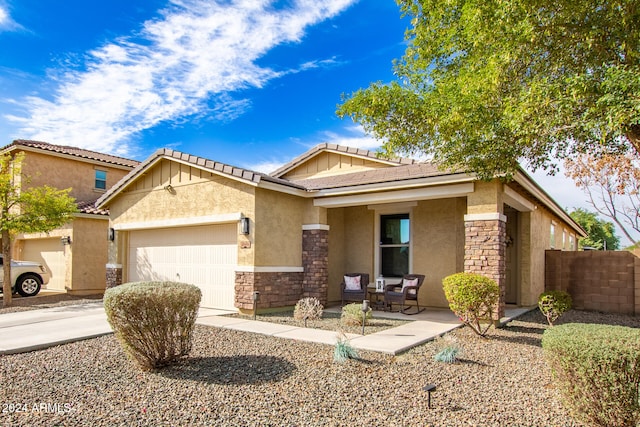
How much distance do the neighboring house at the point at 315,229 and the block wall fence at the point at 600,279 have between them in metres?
0.71

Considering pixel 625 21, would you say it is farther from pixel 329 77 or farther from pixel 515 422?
pixel 329 77

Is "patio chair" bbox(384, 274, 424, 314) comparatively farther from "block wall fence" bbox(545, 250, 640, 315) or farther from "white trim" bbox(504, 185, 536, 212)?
"block wall fence" bbox(545, 250, 640, 315)

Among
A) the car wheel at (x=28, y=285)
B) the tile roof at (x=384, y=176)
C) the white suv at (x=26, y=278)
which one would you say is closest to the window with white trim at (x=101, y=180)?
the white suv at (x=26, y=278)

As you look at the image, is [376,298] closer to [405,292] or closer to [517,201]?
[405,292]

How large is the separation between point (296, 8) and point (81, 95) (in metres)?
6.35

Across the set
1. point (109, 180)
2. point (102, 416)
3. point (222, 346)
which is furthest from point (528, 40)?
point (109, 180)

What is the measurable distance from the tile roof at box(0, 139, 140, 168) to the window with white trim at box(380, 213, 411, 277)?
14.3 metres

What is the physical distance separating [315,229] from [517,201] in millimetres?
5132

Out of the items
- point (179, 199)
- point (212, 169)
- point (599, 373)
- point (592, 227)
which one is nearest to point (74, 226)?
point (179, 199)

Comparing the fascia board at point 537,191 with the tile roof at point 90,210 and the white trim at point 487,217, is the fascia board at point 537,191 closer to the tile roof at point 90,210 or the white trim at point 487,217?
the white trim at point 487,217

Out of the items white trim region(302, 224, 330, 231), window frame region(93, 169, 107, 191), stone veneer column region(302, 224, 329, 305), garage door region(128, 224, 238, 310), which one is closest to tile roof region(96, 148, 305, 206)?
white trim region(302, 224, 330, 231)

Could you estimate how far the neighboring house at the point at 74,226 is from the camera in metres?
15.7

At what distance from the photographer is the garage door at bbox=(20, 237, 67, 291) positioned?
16.6 metres

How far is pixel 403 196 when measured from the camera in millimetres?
10047
